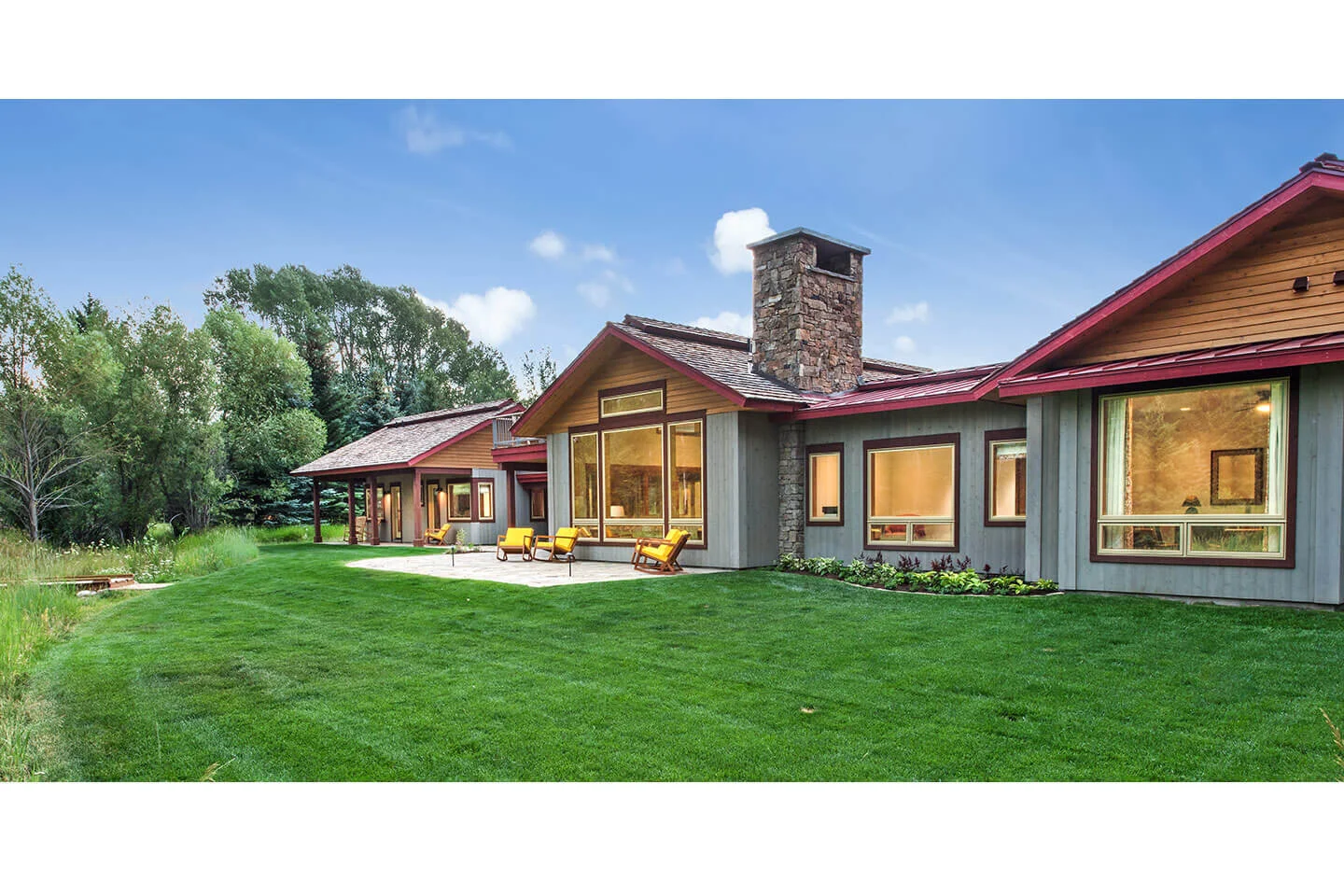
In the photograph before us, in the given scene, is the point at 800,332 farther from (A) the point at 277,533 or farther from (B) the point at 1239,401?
(A) the point at 277,533

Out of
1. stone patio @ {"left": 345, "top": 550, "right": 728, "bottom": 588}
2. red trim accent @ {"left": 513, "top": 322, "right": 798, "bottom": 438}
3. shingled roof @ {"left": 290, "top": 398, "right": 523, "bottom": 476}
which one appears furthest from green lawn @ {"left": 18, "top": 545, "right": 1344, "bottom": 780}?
shingled roof @ {"left": 290, "top": 398, "right": 523, "bottom": 476}

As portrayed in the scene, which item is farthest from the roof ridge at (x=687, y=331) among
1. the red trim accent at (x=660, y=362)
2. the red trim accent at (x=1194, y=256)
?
the red trim accent at (x=1194, y=256)

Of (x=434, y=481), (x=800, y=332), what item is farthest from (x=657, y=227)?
(x=800, y=332)

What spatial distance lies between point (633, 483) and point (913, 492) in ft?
17.6

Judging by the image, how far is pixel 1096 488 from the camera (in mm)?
9023

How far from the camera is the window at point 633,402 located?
14227 millimetres

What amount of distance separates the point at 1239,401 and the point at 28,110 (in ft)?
39.2

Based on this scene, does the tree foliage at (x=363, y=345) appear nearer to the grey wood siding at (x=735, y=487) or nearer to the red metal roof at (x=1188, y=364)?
the grey wood siding at (x=735, y=487)

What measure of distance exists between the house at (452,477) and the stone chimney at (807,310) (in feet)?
31.3

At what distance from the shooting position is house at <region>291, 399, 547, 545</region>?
23.5m

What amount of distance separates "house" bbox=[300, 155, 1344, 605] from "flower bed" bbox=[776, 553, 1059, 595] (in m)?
0.26

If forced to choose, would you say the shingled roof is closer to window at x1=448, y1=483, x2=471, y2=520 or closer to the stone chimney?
window at x1=448, y1=483, x2=471, y2=520

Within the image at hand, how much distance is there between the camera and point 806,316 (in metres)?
14.0

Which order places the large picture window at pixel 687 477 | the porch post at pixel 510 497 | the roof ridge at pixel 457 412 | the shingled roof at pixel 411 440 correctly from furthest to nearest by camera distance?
the roof ridge at pixel 457 412
the shingled roof at pixel 411 440
the porch post at pixel 510 497
the large picture window at pixel 687 477
